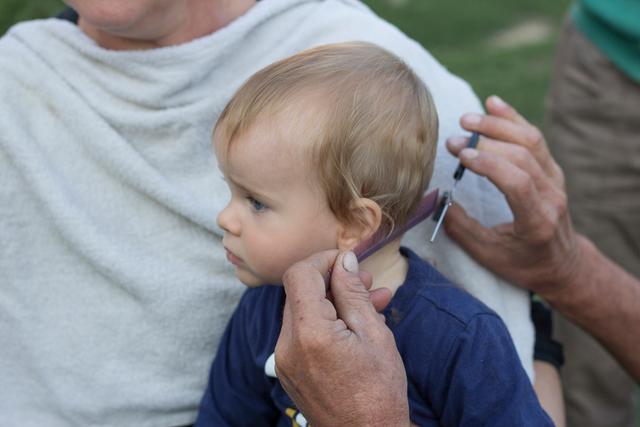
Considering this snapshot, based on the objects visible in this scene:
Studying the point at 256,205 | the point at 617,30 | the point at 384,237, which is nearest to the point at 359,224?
the point at 384,237

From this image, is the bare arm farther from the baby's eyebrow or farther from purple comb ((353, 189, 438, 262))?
the baby's eyebrow

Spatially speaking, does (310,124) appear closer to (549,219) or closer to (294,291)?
(294,291)

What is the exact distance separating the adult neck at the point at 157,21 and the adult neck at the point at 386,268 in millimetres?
675

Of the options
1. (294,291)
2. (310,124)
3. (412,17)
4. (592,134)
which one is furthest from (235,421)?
(412,17)

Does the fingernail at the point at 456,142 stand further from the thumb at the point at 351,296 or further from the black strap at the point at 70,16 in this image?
the black strap at the point at 70,16

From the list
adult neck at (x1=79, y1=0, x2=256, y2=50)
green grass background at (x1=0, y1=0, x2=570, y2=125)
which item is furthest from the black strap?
green grass background at (x1=0, y1=0, x2=570, y2=125)

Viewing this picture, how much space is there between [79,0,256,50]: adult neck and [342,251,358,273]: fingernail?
2.31 feet

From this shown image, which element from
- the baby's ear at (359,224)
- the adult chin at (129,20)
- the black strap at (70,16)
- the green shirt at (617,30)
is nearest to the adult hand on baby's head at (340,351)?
the baby's ear at (359,224)

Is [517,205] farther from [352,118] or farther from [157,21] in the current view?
[157,21]

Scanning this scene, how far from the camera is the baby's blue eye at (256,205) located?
1.68m

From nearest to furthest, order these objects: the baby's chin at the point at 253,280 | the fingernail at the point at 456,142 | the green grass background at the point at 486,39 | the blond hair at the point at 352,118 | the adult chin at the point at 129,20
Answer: the blond hair at the point at 352,118, the baby's chin at the point at 253,280, the adult chin at the point at 129,20, the fingernail at the point at 456,142, the green grass background at the point at 486,39

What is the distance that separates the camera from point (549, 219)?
2043 millimetres

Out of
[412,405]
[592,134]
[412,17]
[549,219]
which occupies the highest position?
[549,219]

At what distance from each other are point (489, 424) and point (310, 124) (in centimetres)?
58
